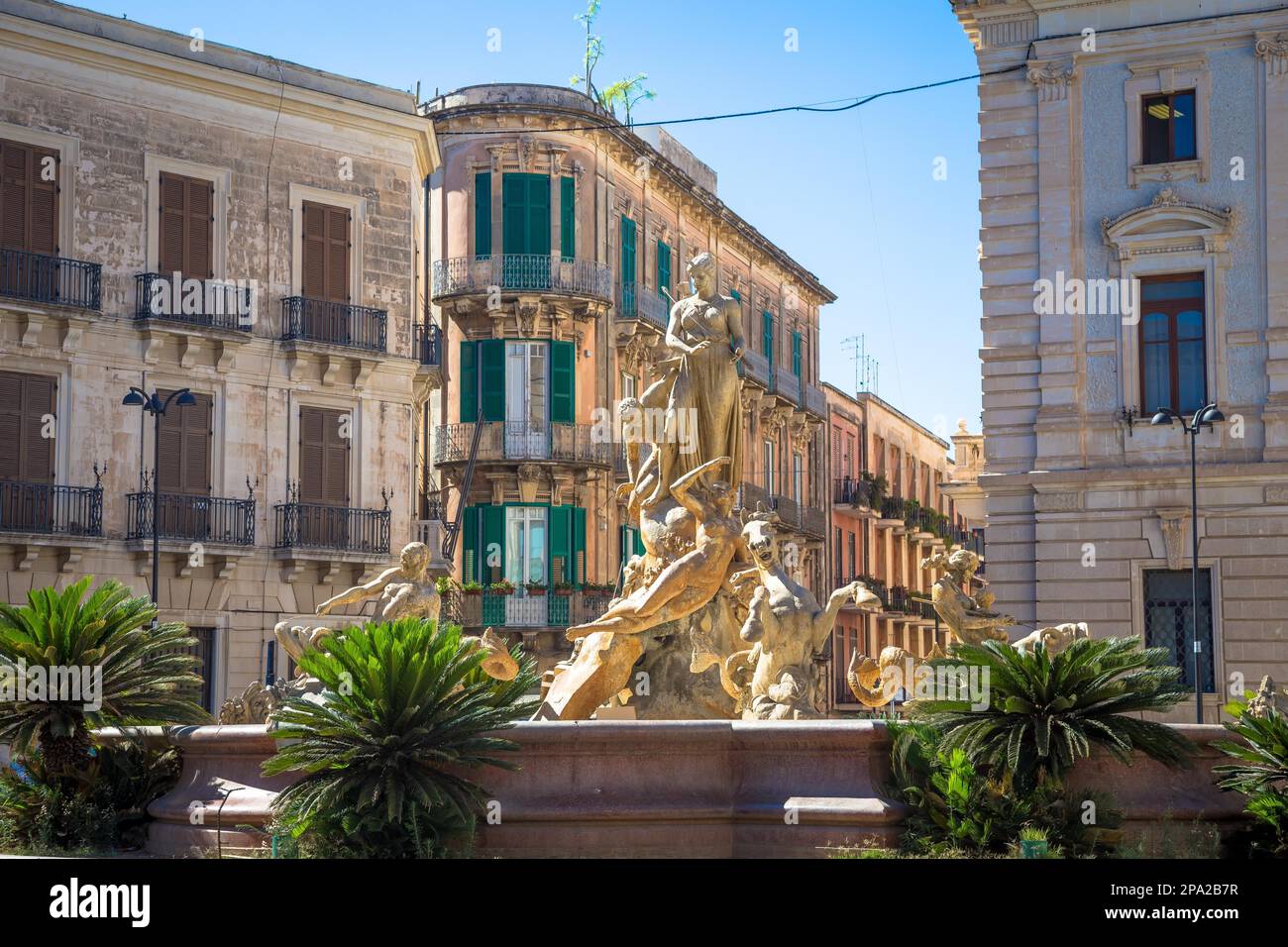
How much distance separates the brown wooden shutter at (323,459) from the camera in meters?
34.6

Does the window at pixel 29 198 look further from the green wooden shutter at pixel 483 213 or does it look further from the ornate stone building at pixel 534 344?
the green wooden shutter at pixel 483 213

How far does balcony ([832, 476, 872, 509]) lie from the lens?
6156 centimetres

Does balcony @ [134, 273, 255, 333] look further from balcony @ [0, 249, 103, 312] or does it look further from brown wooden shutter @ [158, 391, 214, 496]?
brown wooden shutter @ [158, 391, 214, 496]

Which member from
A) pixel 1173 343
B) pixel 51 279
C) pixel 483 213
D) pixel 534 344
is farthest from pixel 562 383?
pixel 1173 343

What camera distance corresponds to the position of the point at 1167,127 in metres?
31.1

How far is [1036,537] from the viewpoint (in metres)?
30.8

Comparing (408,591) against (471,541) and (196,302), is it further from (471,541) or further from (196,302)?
(471,541)

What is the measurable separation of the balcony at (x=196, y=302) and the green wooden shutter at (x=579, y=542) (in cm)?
1006

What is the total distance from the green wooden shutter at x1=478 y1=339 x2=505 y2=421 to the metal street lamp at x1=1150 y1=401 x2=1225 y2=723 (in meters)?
15.9

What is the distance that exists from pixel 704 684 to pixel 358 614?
18575 millimetres

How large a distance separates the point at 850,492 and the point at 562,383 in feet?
70.5

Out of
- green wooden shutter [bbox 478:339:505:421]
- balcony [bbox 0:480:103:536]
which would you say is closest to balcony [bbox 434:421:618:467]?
green wooden shutter [bbox 478:339:505:421]
